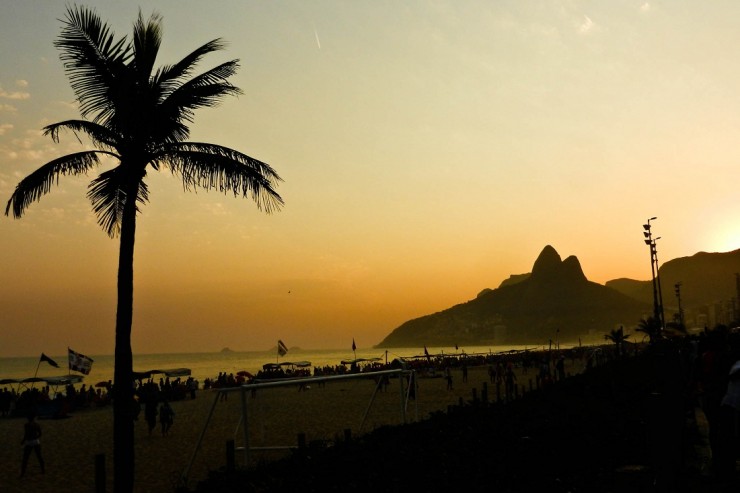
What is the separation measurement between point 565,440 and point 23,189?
1203cm

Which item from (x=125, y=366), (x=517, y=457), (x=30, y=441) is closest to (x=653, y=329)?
(x=30, y=441)

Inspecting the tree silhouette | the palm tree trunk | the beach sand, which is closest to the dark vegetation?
the palm tree trunk

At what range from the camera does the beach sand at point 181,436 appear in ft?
60.7

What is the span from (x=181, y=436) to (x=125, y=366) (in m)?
16.7

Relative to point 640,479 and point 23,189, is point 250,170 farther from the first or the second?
point 640,479

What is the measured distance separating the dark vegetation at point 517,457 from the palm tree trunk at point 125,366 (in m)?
2.72

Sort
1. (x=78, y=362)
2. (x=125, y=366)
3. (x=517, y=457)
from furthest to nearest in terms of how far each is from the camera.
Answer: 1. (x=78, y=362)
2. (x=125, y=366)
3. (x=517, y=457)

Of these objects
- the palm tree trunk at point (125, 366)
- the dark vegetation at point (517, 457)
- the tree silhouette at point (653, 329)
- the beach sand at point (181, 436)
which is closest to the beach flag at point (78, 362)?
the beach sand at point (181, 436)

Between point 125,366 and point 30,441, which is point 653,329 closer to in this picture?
point 30,441

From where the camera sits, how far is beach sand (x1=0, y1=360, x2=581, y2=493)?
1850 centimetres

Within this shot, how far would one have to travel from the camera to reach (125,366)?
12.6 m

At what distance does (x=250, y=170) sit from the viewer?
1405 cm

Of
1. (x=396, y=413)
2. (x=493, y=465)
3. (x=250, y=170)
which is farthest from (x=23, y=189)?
(x=396, y=413)

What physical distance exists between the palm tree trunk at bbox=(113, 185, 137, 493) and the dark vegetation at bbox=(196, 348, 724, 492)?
8.91 feet
